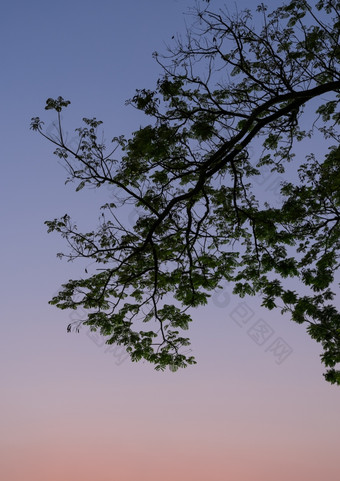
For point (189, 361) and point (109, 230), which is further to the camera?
point (109, 230)

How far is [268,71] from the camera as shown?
29.1 ft

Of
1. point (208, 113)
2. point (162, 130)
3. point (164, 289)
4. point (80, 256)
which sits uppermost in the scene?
point (208, 113)

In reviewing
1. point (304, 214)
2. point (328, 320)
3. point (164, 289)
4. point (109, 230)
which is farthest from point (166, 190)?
point (328, 320)

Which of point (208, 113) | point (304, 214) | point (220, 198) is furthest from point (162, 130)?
point (304, 214)

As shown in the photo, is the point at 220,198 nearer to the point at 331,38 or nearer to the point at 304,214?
the point at 304,214

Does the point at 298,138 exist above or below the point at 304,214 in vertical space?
above

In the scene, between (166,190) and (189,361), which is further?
(166,190)

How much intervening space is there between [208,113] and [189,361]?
4970 mm

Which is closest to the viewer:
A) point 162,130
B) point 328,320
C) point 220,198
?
point 328,320

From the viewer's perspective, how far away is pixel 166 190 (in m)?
8.96

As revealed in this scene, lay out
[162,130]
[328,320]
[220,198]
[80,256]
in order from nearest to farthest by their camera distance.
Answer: [328,320], [162,130], [80,256], [220,198]

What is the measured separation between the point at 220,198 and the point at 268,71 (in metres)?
2.85

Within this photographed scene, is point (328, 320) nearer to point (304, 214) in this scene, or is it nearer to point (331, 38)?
point (304, 214)

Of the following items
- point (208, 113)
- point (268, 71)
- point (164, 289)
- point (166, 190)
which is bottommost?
point (164, 289)
